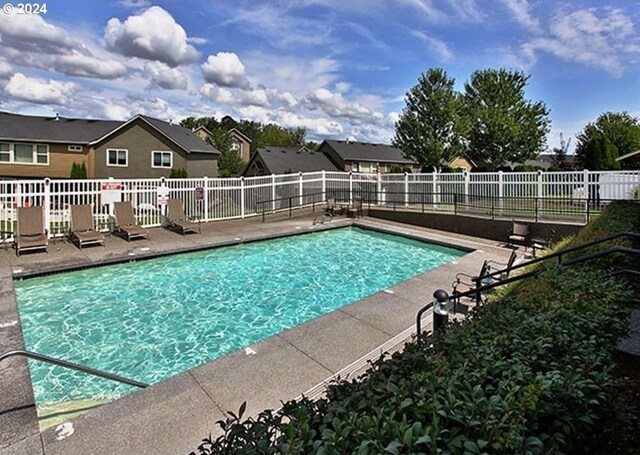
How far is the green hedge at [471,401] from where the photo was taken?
4.37 feet

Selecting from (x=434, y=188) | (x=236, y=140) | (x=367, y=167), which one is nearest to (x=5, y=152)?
(x=434, y=188)

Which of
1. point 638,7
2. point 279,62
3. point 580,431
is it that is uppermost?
point 279,62

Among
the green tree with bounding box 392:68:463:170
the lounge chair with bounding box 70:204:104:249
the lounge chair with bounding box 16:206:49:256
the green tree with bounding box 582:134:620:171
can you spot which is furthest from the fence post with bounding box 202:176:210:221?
the green tree with bounding box 582:134:620:171

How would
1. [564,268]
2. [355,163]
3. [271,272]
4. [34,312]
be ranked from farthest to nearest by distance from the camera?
[355,163], [271,272], [34,312], [564,268]

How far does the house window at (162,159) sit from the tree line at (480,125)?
18748 millimetres

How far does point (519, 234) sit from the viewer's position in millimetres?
12320

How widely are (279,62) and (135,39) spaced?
277 inches

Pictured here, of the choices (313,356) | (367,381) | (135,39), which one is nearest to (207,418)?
(313,356)

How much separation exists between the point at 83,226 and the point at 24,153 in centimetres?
1979

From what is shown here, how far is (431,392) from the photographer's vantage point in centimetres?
161

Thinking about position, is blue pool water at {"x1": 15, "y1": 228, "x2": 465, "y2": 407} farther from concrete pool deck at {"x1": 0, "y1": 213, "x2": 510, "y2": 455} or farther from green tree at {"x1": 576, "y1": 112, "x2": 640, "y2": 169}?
green tree at {"x1": 576, "y1": 112, "x2": 640, "y2": 169}

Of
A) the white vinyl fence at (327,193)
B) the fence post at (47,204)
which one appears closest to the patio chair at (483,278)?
the white vinyl fence at (327,193)

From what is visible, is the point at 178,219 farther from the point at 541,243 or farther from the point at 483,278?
the point at 541,243

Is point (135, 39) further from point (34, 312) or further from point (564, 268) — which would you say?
point (564, 268)
